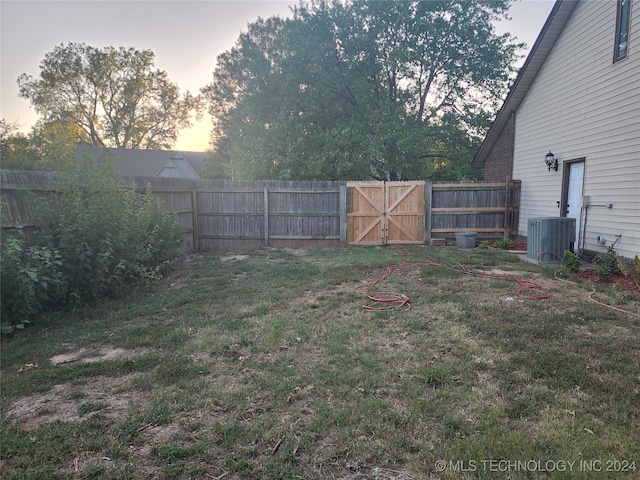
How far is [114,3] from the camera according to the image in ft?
23.4

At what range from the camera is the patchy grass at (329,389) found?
6.90 feet

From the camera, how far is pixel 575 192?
828 centimetres

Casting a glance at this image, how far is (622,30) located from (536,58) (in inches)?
106

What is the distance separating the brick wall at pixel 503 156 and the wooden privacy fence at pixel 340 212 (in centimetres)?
141

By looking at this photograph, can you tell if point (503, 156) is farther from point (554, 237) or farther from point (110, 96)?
point (110, 96)

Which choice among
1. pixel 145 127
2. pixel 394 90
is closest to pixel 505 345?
pixel 394 90

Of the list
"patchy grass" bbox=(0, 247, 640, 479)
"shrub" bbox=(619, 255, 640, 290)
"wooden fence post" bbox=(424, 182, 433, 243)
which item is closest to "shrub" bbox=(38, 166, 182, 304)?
"patchy grass" bbox=(0, 247, 640, 479)

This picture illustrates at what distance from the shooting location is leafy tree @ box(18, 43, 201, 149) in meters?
28.2

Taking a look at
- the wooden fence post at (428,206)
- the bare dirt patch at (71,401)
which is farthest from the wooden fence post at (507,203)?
the bare dirt patch at (71,401)

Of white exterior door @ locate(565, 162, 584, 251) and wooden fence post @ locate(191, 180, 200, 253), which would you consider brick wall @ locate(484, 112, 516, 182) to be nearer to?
white exterior door @ locate(565, 162, 584, 251)

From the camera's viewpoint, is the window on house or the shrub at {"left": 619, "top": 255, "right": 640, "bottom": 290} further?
the window on house

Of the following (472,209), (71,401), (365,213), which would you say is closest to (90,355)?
(71,401)

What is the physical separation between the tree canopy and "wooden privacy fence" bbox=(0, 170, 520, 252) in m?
4.11

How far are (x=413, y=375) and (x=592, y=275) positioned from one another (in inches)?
207
